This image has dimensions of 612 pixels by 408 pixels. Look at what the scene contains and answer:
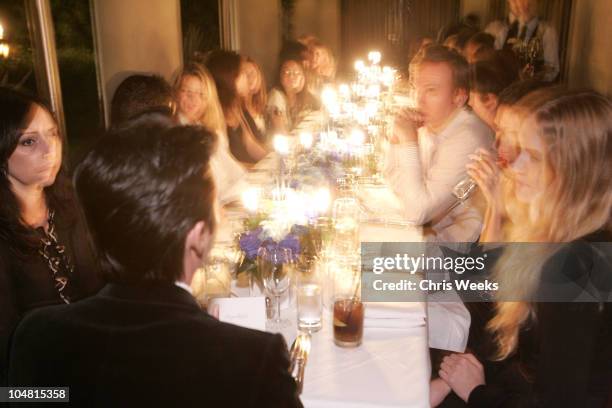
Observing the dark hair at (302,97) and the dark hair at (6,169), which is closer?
the dark hair at (6,169)

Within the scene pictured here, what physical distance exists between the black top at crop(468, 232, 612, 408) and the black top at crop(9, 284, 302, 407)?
2.37 ft

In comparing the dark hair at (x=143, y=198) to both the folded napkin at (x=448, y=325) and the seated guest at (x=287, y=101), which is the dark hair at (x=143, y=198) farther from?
the seated guest at (x=287, y=101)

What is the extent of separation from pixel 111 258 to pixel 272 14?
845 centimetres

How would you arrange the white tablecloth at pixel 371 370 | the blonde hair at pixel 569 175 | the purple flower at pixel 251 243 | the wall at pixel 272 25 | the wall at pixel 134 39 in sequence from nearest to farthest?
the white tablecloth at pixel 371 370 < the blonde hair at pixel 569 175 < the purple flower at pixel 251 243 < the wall at pixel 134 39 < the wall at pixel 272 25

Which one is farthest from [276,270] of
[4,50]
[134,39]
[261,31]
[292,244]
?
[261,31]

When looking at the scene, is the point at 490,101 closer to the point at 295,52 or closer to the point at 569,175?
the point at 569,175

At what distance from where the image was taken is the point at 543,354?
4.24 feet

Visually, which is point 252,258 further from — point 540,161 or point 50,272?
point 540,161

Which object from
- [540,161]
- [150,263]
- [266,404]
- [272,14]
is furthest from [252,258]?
[272,14]

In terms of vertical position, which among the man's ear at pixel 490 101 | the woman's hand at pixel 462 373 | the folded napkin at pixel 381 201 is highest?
the man's ear at pixel 490 101

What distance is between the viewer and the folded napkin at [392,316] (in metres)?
1.51

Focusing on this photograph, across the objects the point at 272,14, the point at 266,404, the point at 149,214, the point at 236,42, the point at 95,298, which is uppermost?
the point at 272,14

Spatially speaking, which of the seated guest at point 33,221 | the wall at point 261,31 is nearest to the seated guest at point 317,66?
the wall at point 261,31

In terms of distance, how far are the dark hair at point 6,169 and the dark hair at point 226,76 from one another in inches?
91.7
